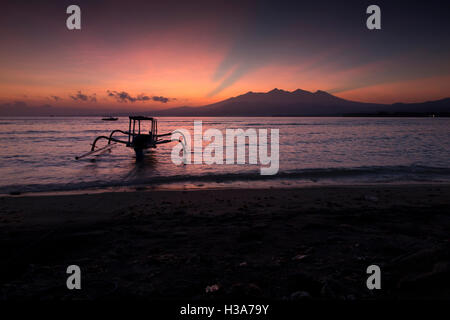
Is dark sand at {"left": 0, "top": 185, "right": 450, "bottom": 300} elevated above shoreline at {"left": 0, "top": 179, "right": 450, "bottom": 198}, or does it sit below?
below

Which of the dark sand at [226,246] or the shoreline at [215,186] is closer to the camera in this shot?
the dark sand at [226,246]

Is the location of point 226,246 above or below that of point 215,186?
below

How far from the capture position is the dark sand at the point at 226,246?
2.85 metres

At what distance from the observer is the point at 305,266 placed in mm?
3381

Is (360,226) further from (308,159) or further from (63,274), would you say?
(308,159)

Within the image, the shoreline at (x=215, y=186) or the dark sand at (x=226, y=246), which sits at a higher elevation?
the shoreline at (x=215, y=186)

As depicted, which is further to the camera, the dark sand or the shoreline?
the shoreline

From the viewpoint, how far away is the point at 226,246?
13.6 feet

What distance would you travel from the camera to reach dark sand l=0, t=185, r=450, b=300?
285cm

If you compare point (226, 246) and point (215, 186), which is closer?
point (226, 246)

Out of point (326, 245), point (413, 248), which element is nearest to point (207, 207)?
point (326, 245)
